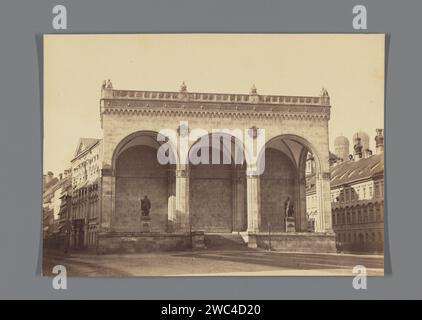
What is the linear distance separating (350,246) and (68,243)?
7448 millimetres

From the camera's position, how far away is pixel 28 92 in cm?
1748

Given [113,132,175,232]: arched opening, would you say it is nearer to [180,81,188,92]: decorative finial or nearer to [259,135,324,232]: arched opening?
[180,81,188,92]: decorative finial

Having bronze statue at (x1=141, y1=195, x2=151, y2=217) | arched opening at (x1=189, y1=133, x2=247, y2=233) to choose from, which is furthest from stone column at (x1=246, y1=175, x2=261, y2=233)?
bronze statue at (x1=141, y1=195, x2=151, y2=217)

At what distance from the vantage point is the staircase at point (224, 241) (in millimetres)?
18891

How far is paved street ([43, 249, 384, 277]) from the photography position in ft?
57.1

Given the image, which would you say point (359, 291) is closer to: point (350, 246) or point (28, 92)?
point (350, 246)

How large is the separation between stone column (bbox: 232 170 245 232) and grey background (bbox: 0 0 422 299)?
128 inches

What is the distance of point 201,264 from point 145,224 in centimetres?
237

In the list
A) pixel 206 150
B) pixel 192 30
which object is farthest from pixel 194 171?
pixel 192 30

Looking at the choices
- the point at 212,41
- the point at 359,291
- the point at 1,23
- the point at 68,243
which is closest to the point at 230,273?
the point at 359,291

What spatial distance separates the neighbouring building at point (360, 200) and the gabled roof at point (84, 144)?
6.68 m

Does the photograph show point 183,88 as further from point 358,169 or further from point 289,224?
point 289,224

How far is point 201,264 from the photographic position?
58.0 ft

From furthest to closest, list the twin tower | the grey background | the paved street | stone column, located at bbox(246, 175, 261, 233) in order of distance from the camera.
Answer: stone column, located at bbox(246, 175, 261, 233)
the twin tower
the paved street
the grey background
